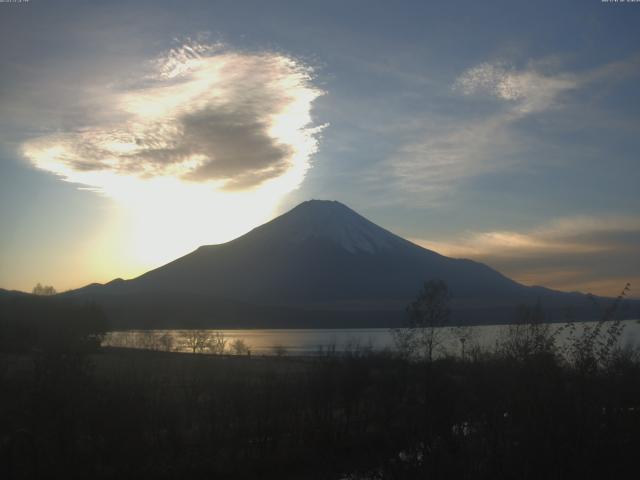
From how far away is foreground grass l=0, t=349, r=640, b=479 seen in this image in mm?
6688

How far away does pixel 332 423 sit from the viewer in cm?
1820

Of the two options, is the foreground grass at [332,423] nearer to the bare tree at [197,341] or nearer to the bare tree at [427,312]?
the bare tree at [427,312]

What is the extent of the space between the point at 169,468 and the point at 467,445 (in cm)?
905

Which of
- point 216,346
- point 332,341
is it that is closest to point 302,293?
point 216,346

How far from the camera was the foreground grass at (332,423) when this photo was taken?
669 cm

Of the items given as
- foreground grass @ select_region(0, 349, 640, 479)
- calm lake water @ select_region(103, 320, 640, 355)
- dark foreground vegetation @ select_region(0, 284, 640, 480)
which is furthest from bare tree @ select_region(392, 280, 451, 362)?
foreground grass @ select_region(0, 349, 640, 479)

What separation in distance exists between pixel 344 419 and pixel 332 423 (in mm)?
2294

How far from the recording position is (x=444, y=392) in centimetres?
1206

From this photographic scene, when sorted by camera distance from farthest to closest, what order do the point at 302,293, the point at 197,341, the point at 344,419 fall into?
1. the point at 302,293
2. the point at 197,341
3. the point at 344,419

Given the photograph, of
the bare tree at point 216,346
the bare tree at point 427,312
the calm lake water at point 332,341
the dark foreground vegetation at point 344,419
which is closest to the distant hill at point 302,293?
the calm lake water at point 332,341

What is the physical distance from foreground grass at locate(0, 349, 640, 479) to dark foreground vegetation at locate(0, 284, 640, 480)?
3 cm

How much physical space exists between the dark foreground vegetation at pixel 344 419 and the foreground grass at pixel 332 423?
0.09 ft

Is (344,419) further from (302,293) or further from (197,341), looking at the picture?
(302,293)

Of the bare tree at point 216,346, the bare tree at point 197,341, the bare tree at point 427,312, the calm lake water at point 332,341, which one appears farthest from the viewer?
the bare tree at point 216,346
